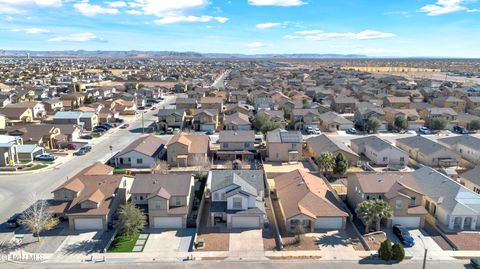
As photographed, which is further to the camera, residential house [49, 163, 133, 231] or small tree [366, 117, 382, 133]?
small tree [366, 117, 382, 133]

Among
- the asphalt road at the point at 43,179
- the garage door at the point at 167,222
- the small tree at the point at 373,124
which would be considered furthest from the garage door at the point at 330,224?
the small tree at the point at 373,124

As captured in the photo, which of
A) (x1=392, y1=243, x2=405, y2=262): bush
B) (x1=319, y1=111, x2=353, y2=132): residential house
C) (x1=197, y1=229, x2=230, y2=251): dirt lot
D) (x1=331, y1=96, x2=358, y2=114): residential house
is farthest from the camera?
(x1=331, y1=96, x2=358, y2=114): residential house

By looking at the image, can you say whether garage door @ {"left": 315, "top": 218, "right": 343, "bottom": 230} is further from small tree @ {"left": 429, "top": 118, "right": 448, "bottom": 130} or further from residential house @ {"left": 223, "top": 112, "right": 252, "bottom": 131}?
small tree @ {"left": 429, "top": 118, "right": 448, "bottom": 130}

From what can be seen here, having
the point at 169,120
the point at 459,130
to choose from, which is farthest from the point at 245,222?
the point at 459,130

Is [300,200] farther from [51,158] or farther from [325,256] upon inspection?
[51,158]

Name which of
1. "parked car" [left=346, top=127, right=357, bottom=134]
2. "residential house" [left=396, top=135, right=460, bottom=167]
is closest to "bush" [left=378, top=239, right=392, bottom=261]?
"residential house" [left=396, top=135, right=460, bottom=167]

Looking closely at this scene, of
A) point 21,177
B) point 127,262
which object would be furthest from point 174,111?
point 127,262

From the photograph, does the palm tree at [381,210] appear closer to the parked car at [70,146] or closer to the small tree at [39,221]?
the small tree at [39,221]
